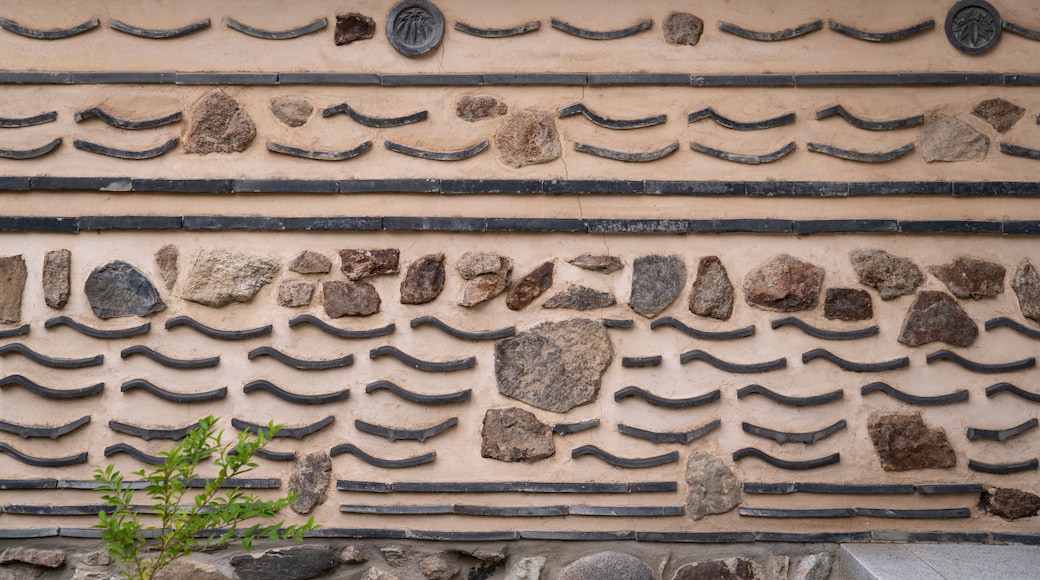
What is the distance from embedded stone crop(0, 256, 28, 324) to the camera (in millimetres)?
3002

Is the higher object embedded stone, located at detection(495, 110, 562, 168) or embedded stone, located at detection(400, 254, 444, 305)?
embedded stone, located at detection(495, 110, 562, 168)

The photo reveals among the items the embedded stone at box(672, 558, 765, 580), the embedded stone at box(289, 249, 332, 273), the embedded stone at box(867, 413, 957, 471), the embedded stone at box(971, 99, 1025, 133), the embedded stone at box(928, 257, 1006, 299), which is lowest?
A: the embedded stone at box(672, 558, 765, 580)

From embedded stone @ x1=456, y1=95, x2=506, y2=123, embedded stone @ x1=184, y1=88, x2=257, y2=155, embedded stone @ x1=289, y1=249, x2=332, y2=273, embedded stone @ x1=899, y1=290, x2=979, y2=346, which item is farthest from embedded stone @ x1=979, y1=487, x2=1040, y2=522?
embedded stone @ x1=184, y1=88, x2=257, y2=155

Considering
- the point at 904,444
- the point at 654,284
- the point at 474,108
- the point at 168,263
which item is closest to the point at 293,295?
the point at 168,263

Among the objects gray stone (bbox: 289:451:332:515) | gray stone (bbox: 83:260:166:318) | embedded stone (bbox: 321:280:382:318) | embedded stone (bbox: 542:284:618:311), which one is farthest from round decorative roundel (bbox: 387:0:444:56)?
gray stone (bbox: 289:451:332:515)

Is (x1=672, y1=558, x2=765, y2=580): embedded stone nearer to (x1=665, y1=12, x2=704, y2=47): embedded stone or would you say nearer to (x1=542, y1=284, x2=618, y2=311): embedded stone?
(x1=542, y1=284, x2=618, y2=311): embedded stone

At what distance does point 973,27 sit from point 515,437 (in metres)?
2.23

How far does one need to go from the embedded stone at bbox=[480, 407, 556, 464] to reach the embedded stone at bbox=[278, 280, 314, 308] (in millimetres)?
767

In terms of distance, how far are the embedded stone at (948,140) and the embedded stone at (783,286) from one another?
2.04ft

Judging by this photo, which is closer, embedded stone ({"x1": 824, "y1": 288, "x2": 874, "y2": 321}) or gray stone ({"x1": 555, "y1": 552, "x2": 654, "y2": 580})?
gray stone ({"x1": 555, "y1": 552, "x2": 654, "y2": 580})

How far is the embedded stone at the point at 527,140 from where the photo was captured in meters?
3.07

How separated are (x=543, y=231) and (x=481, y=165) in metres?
0.33

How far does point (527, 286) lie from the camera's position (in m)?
3.05

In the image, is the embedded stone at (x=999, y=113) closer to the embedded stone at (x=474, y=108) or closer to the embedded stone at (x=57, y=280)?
the embedded stone at (x=474, y=108)
